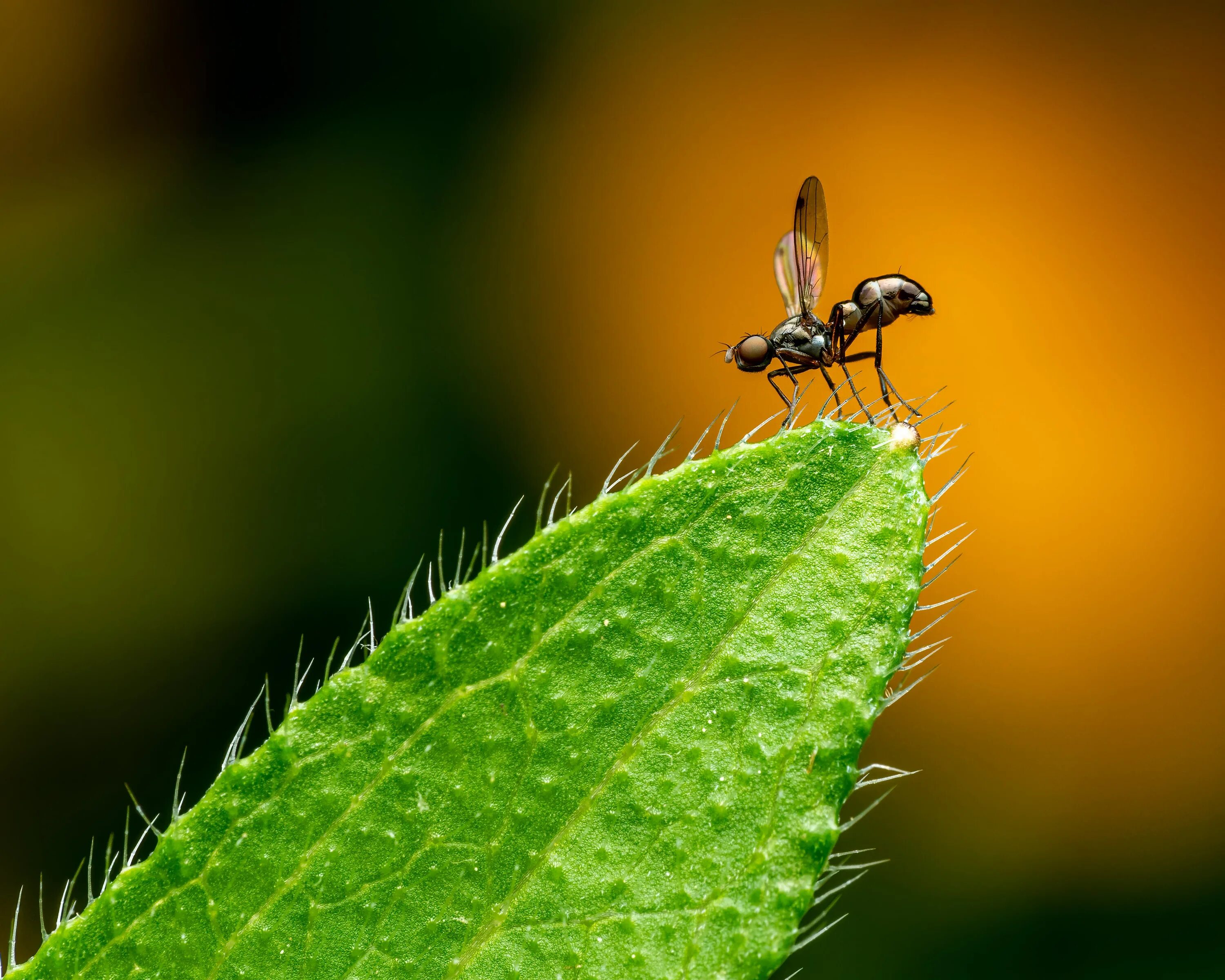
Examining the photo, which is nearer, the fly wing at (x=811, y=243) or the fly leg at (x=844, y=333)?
the fly wing at (x=811, y=243)

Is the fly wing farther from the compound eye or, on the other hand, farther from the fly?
the compound eye

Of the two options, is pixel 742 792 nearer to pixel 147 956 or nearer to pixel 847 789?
pixel 847 789

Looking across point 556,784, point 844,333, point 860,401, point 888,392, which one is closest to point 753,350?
point 844,333

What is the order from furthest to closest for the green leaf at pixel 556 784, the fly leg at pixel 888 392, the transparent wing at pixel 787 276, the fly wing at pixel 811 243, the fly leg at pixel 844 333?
the transparent wing at pixel 787 276 → the fly leg at pixel 844 333 → the fly wing at pixel 811 243 → the fly leg at pixel 888 392 → the green leaf at pixel 556 784

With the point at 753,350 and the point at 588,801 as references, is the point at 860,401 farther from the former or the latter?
the point at 753,350

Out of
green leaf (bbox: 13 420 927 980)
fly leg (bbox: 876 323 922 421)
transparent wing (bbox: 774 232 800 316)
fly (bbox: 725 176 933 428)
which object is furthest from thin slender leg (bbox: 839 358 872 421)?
transparent wing (bbox: 774 232 800 316)

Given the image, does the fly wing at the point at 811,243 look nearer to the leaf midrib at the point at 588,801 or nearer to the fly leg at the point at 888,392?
the fly leg at the point at 888,392

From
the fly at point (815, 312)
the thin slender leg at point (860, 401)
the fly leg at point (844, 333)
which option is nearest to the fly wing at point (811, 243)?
the fly at point (815, 312)
